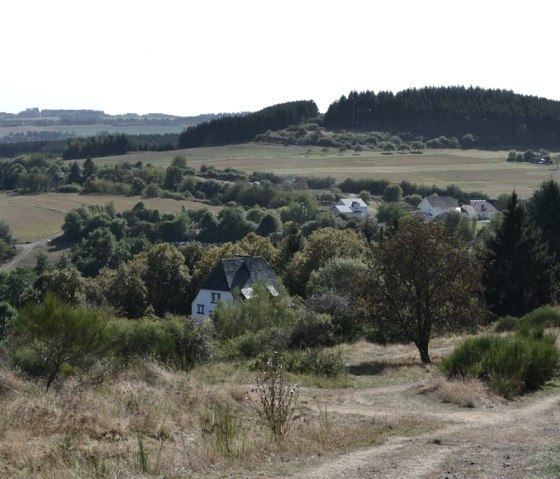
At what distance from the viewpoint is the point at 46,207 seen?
345ft

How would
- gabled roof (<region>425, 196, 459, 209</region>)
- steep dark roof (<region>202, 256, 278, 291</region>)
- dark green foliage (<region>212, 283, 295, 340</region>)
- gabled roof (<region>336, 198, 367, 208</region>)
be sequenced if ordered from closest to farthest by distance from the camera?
1. dark green foliage (<region>212, 283, 295, 340</region>)
2. steep dark roof (<region>202, 256, 278, 291</region>)
3. gabled roof (<region>425, 196, 459, 209</region>)
4. gabled roof (<region>336, 198, 367, 208</region>)

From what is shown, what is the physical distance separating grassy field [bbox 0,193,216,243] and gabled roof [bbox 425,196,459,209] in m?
28.5

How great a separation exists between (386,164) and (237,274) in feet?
285

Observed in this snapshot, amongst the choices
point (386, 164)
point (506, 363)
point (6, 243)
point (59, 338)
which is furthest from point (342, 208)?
point (506, 363)

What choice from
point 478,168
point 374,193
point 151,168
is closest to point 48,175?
point 151,168

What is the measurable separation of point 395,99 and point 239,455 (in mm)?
167895

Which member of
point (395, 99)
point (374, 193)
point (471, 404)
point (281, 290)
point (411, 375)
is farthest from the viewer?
point (395, 99)

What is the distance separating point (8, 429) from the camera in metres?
9.44

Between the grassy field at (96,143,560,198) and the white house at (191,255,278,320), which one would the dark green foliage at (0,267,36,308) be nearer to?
the white house at (191,255,278,320)

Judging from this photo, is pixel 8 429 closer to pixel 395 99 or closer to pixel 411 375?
pixel 411 375

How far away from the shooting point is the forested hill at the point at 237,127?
168 metres

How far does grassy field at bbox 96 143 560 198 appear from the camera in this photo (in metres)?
114

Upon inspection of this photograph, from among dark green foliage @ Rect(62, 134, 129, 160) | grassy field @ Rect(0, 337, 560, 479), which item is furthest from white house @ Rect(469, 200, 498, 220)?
dark green foliage @ Rect(62, 134, 129, 160)

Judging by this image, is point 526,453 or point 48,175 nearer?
point 526,453
